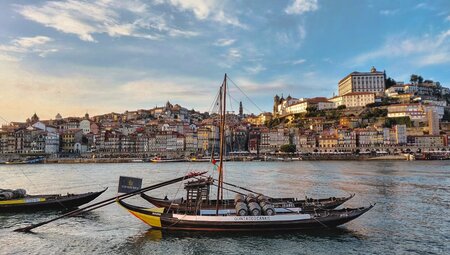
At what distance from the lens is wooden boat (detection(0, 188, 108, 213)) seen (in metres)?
19.5

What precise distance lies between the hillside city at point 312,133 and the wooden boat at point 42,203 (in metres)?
60.6

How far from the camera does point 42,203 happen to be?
1984 cm

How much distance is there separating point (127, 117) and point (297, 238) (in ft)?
423

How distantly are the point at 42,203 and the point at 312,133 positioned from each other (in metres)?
84.1

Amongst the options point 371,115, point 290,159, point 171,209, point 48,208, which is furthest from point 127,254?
point 371,115

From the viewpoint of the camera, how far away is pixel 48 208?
20156mm

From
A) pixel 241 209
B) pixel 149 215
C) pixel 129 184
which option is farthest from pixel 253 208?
pixel 129 184

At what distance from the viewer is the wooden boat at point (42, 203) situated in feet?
64.1

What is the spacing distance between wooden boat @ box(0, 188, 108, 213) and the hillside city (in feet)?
199

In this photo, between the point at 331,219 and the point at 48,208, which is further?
the point at 48,208

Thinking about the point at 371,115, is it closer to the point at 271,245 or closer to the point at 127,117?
the point at 127,117

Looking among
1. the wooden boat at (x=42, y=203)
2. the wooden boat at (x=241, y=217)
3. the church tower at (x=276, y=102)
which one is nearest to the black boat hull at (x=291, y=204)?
the wooden boat at (x=241, y=217)

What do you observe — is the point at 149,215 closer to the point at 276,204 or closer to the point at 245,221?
the point at 245,221

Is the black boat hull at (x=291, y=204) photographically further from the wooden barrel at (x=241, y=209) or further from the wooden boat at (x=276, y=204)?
the wooden barrel at (x=241, y=209)
